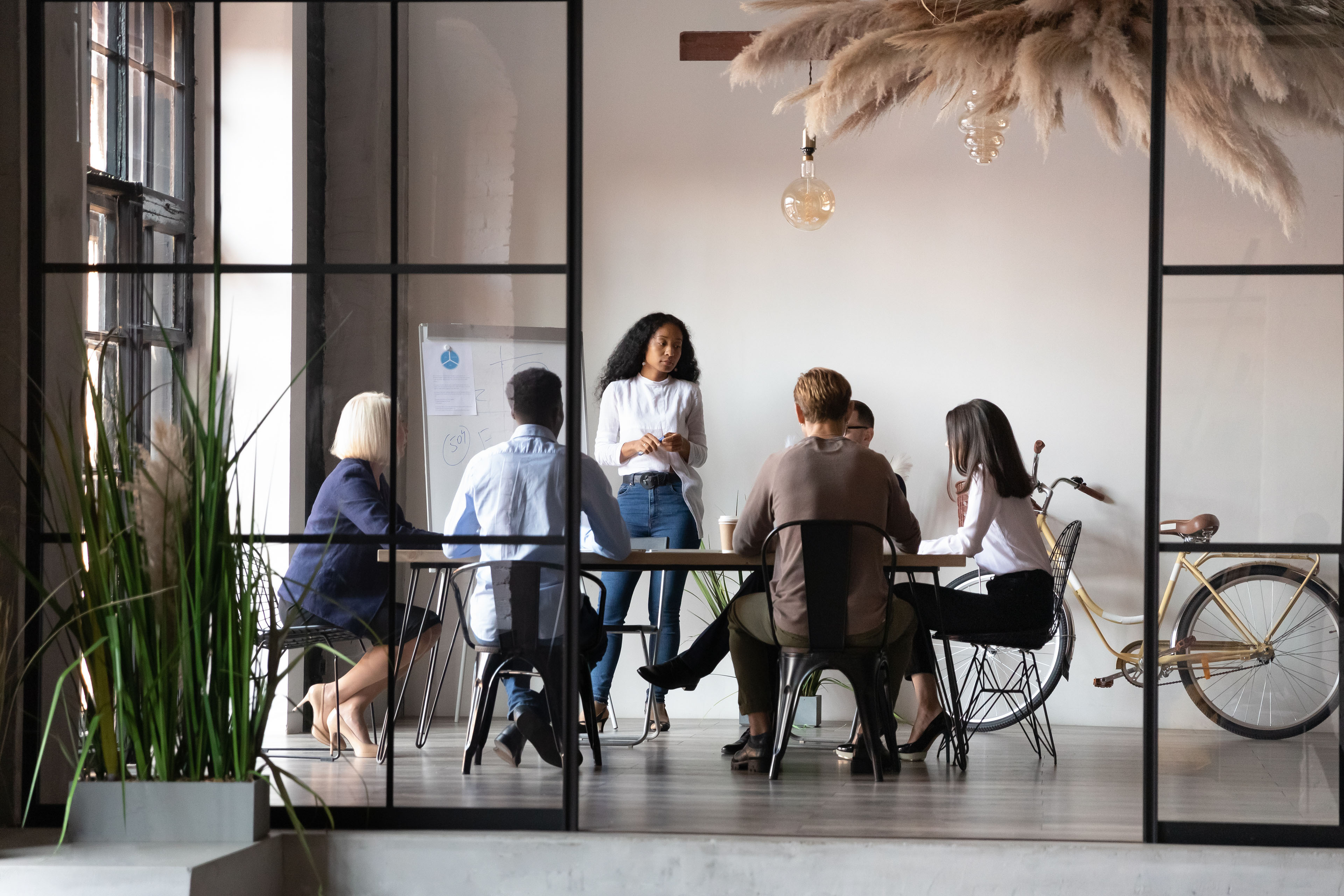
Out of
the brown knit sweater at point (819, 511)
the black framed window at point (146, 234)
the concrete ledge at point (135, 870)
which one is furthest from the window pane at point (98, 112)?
the brown knit sweater at point (819, 511)

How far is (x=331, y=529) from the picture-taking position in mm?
3217

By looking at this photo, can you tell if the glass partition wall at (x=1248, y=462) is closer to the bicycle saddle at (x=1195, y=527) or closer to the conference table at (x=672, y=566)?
the bicycle saddle at (x=1195, y=527)

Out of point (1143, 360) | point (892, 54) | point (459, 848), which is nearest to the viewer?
point (459, 848)

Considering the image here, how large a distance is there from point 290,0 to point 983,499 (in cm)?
267

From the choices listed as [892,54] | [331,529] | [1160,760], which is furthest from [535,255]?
[1160,760]

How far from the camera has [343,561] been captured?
3254mm

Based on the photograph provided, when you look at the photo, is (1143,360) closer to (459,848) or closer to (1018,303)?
(1018,303)

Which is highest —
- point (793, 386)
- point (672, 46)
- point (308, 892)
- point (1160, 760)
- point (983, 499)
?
point (672, 46)

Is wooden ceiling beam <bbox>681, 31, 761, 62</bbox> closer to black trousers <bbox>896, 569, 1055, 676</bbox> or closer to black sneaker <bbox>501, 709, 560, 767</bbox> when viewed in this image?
black trousers <bbox>896, 569, 1055, 676</bbox>

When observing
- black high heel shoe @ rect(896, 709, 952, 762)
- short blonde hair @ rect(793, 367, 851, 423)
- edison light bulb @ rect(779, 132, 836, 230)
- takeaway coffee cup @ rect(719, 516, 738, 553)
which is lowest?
black high heel shoe @ rect(896, 709, 952, 762)

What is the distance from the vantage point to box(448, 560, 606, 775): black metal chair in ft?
10.5

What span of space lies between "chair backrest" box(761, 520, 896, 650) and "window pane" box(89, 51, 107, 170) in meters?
2.06

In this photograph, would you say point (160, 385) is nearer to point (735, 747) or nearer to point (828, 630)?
point (828, 630)

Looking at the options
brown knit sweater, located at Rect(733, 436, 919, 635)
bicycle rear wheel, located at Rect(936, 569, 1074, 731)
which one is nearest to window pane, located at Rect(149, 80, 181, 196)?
A: brown knit sweater, located at Rect(733, 436, 919, 635)
